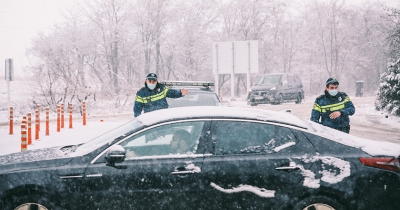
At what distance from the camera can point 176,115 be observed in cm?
450

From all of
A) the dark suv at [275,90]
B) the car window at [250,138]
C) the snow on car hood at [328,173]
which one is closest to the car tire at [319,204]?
the snow on car hood at [328,173]

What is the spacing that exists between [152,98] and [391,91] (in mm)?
12231

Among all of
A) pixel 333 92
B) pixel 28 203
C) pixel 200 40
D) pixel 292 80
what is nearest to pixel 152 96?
pixel 333 92

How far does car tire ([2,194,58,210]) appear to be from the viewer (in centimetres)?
415

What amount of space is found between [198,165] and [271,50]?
44450mm

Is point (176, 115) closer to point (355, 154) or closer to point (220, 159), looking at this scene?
point (220, 159)

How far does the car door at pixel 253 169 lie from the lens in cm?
413

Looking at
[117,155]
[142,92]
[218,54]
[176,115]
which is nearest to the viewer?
[117,155]

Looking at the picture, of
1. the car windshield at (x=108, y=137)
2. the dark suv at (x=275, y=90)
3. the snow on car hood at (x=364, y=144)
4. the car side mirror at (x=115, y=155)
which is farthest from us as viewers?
the dark suv at (x=275, y=90)

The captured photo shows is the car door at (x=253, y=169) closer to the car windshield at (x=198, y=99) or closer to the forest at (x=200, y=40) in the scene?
the car windshield at (x=198, y=99)

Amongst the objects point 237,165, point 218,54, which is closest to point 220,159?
point 237,165

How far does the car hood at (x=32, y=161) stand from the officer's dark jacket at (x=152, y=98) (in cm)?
349

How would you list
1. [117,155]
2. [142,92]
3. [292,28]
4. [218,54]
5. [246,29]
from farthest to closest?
1. [292,28]
2. [246,29]
3. [218,54]
4. [142,92]
5. [117,155]

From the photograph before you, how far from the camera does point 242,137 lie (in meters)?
4.35
